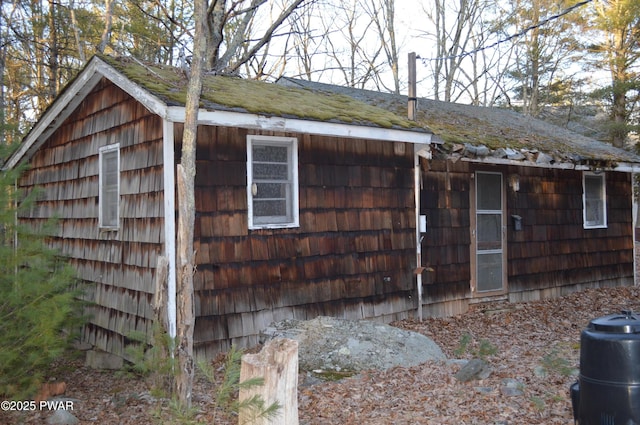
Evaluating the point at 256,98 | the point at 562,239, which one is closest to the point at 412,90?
the point at 256,98

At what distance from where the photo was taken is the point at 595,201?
1194 centimetres

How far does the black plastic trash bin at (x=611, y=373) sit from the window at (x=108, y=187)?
228 inches

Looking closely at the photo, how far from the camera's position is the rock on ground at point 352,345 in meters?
6.05

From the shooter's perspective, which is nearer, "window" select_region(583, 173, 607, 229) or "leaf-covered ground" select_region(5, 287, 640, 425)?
"leaf-covered ground" select_region(5, 287, 640, 425)

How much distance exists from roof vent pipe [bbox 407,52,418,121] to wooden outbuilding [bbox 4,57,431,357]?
0.75 m

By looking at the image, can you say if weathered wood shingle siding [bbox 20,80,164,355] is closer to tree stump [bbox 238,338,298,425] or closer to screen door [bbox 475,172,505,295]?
tree stump [bbox 238,338,298,425]

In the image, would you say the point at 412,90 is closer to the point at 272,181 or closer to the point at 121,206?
the point at 272,181

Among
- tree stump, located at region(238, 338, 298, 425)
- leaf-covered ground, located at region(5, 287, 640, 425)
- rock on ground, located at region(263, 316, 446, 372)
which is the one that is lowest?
leaf-covered ground, located at region(5, 287, 640, 425)

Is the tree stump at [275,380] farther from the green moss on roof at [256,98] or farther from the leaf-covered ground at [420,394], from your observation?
the green moss on roof at [256,98]

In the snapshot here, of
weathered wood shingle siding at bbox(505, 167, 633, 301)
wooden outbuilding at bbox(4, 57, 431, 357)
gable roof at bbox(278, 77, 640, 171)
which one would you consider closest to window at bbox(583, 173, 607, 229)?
weathered wood shingle siding at bbox(505, 167, 633, 301)

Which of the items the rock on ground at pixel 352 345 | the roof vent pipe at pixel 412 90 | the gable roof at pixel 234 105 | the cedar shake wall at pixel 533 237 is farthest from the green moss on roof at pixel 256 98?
the rock on ground at pixel 352 345

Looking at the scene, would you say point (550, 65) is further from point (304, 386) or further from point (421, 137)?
point (304, 386)

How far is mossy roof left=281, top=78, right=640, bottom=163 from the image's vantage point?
31.2ft

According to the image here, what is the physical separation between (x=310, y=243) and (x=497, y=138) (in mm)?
4321
